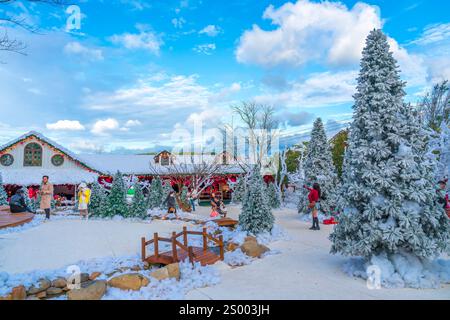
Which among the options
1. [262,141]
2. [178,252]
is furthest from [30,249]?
[262,141]

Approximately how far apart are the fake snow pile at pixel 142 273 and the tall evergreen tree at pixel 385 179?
3079 millimetres

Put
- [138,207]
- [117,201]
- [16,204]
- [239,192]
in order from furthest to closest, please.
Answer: [239,192], [117,201], [138,207], [16,204]

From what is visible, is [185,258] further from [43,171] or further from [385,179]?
[43,171]

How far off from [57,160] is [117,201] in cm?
1206

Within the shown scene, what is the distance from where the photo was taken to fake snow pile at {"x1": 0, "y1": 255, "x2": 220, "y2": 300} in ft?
19.7

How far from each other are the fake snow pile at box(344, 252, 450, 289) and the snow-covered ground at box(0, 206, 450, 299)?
181 mm

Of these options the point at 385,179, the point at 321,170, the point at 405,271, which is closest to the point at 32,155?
the point at 321,170

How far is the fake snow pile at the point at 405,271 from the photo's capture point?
629 cm

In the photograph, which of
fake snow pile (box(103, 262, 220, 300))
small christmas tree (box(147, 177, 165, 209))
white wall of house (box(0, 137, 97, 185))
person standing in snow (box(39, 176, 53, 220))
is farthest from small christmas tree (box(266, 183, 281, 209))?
fake snow pile (box(103, 262, 220, 300))

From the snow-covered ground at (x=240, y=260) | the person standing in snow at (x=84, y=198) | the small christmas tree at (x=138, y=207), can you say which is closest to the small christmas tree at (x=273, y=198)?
the snow-covered ground at (x=240, y=260)

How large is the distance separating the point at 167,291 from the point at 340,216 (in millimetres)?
3968

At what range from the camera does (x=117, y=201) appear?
16.3m
